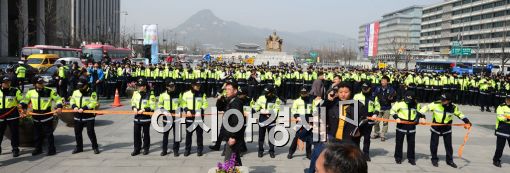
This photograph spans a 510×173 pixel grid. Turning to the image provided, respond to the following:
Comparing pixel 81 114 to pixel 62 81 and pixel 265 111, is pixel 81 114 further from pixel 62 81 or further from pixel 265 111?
pixel 62 81

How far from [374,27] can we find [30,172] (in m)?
142

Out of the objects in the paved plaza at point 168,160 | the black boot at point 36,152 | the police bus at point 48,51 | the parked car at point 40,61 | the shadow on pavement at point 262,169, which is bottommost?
the shadow on pavement at point 262,169

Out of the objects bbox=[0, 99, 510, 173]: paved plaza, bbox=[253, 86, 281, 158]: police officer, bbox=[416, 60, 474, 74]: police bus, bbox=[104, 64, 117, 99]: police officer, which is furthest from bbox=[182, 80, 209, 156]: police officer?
bbox=[416, 60, 474, 74]: police bus

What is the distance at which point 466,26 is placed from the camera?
99.3 m

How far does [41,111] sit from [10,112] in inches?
22.8

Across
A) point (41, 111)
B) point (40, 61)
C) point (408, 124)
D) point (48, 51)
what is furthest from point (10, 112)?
point (48, 51)

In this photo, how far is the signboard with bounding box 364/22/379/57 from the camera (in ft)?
457

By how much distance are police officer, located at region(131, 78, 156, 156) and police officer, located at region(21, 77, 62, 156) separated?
5.23 feet

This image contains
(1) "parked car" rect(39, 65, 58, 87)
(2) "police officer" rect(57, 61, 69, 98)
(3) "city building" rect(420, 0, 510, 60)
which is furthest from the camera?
(3) "city building" rect(420, 0, 510, 60)

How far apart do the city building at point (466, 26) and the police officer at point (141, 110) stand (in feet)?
238

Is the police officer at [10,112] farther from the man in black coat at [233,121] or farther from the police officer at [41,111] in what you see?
the man in black coat at [233,121]

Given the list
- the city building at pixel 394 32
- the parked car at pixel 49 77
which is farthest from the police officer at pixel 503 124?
the city building at pixel 394 32

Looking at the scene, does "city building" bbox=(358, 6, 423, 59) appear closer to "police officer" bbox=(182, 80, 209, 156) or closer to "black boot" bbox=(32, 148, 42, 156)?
"police officer" bbox=(182, 80, 209, 156)

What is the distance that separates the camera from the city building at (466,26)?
85.4 meters
